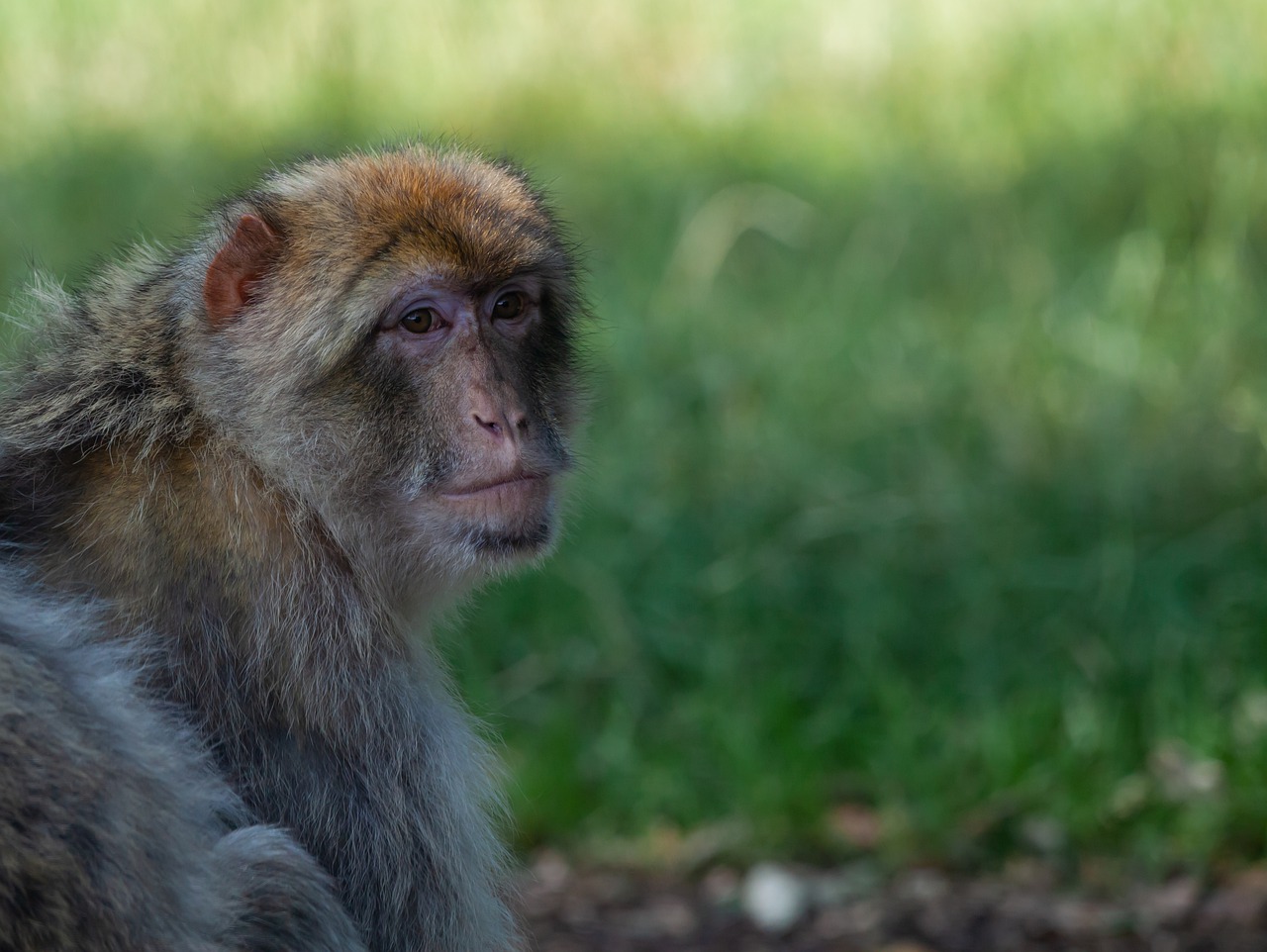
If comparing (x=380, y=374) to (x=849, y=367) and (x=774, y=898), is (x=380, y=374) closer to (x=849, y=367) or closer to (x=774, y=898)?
(x=774, y=898)

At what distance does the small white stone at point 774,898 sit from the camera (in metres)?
4.39

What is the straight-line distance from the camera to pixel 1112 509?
17.5ft

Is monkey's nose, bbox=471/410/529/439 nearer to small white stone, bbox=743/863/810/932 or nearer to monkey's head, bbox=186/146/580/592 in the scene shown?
monkey's head, bbox=186/146/580/592

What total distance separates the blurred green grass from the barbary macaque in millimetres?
725

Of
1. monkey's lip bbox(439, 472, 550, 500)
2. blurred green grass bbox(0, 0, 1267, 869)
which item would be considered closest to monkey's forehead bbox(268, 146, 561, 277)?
monkey's lip bbox(439, 472, 550, 500)

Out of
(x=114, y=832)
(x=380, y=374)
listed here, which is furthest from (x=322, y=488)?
(x=114, y=832)

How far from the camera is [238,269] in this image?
297 centimetres

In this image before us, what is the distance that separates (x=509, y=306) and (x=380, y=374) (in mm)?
294

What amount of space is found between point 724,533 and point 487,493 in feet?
8.33

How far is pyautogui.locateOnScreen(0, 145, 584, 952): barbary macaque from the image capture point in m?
2.76

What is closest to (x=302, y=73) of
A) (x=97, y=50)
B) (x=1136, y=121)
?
(x=97, y=50)

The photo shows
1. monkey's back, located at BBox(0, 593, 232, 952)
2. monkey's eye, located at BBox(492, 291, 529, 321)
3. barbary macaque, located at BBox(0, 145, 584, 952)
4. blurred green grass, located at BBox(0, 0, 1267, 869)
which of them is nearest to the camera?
monkey's back, located at BBox(0, 593, 232, 952)

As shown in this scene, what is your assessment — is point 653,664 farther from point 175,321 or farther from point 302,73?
point 302,73

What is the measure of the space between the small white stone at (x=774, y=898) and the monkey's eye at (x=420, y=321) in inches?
83.7
